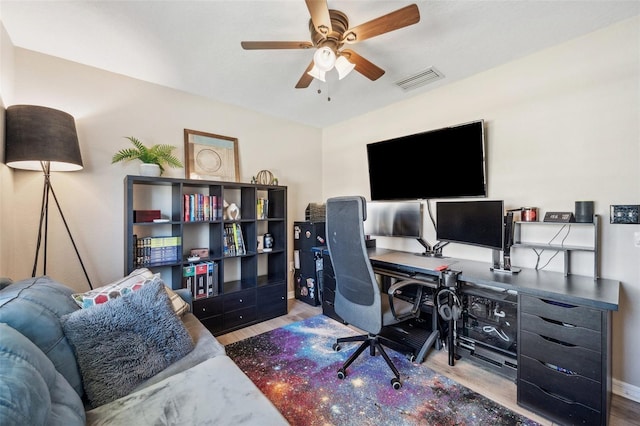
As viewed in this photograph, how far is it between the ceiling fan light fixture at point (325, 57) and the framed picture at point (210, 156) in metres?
1.79

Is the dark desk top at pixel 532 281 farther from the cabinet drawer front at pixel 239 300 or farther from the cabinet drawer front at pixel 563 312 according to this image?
the cabinet drawer front at pixel 239 300

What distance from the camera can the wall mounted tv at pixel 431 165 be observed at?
8.03 ft

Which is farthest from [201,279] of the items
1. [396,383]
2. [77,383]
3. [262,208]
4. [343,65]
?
[343,65]

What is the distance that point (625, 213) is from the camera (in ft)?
5.74

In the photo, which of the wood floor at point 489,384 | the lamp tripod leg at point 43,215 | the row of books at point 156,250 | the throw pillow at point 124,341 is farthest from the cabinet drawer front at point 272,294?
the lamp tripod leg at point 43,215

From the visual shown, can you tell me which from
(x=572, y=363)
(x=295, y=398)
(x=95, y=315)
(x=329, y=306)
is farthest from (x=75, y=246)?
(x=572, y=363)

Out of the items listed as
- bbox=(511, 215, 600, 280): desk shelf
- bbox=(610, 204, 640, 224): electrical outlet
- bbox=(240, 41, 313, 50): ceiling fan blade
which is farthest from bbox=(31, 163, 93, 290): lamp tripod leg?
Result: bbox=(610, 204, 640, 224): electrical outlet

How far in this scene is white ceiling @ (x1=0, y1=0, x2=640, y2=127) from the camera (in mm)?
1675

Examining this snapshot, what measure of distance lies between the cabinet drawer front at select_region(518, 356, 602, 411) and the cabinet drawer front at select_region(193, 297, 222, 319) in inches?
97.7

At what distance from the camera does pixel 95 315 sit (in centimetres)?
125

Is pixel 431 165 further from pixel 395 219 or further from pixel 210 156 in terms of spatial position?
pixel 210 156

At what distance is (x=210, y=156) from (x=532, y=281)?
314 cm

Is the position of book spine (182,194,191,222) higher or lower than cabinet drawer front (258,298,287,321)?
higher

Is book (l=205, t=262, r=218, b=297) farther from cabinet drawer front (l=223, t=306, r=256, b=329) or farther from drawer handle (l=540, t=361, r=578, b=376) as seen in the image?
drawer handle (l=540, t=361, r=578, b=376)
